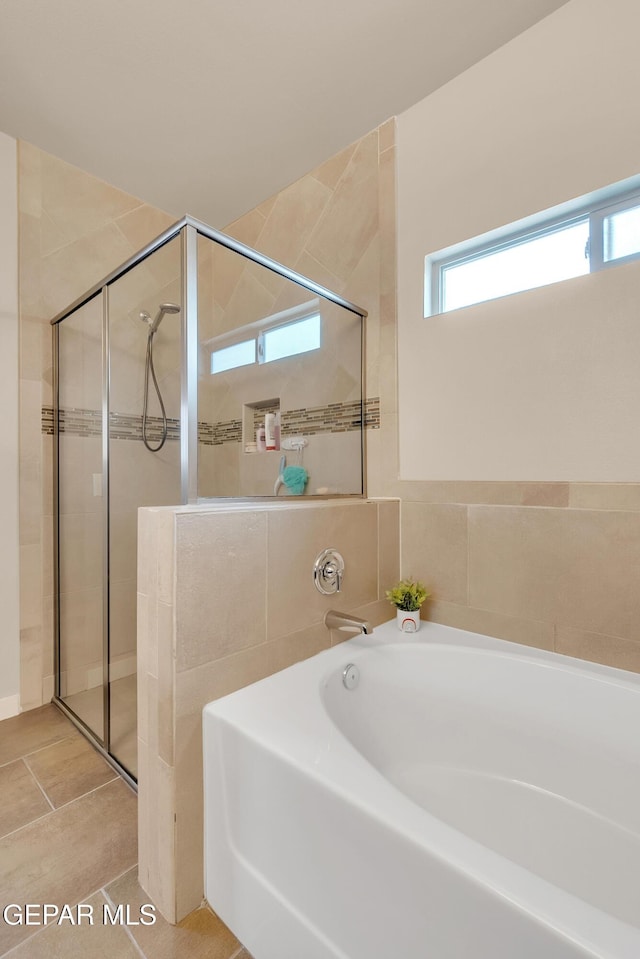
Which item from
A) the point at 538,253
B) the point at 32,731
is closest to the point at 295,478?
the point at 538,253

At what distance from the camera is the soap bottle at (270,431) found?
69.7 inches

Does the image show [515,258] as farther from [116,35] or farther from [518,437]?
[116,35]

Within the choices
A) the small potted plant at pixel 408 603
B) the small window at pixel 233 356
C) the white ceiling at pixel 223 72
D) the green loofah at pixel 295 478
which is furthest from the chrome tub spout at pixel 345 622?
the white ceiling at pixel 223 72

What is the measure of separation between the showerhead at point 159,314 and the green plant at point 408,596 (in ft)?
4.19

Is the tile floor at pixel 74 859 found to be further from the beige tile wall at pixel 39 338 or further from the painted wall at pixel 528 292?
the painted wall at pixel 528 292

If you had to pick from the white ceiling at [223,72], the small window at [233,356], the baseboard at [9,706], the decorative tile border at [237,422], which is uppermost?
the white ceiling at [223,72]

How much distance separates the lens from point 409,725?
1.40 m

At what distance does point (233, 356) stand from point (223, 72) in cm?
114

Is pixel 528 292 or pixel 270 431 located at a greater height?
pixel 528 292

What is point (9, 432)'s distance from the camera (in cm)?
198

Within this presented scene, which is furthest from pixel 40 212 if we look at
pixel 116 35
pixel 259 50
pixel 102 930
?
pixel 102 930

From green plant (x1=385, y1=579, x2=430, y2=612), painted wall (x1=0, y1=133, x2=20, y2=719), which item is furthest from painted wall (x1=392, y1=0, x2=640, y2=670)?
painted wall (x1=0, y1=133, x2=20, y2=719)

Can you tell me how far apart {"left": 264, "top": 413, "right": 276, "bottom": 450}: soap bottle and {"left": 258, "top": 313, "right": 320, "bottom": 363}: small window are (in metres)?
0.27

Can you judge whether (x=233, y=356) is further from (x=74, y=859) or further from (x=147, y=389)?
(x=74, y=859)
